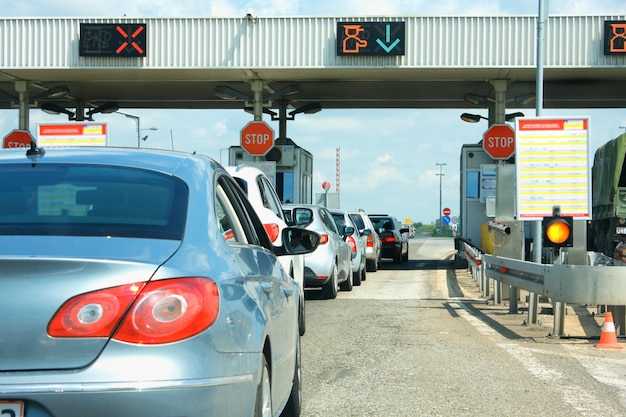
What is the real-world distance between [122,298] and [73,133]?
14.1 metres

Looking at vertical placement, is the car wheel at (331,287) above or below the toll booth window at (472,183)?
below

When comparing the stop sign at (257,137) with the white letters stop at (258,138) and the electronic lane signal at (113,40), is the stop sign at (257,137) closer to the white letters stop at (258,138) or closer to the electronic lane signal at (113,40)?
the white letters stop at (258,138)

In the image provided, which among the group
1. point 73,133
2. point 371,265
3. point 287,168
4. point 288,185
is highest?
point 73,133

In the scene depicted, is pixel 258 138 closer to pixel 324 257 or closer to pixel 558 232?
pixel 324 257

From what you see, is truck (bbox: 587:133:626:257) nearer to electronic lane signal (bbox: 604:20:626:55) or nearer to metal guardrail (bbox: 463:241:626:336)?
electronic lane signal (bbox: 604:20:626:55)

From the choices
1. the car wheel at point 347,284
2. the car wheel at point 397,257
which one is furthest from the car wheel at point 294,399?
the car wheel at point 397,257

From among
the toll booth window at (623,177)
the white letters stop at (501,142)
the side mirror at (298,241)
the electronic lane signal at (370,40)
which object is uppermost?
the electronic lane signal at (370,40)

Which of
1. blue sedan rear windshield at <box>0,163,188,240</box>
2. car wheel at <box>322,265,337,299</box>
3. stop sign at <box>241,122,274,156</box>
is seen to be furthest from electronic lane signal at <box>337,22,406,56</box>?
blue sedan rear windshield at <box>0,163,188,240</box>

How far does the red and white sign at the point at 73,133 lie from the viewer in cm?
1659

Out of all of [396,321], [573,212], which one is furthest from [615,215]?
[396,321]

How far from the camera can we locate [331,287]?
1543cm

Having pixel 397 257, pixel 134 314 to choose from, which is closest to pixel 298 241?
pixel 134 314

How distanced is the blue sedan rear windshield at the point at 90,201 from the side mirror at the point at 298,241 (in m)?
1.60

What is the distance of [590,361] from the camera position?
8.47 metres
